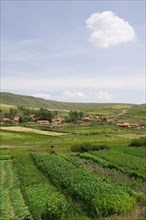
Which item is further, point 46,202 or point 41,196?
point 41,196

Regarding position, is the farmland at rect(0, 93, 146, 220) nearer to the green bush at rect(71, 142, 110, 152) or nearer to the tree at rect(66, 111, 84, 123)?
the green bush at rect(71, 142, 110, 152)

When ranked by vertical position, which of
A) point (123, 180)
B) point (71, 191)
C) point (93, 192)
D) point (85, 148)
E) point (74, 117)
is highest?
point (74, 117)

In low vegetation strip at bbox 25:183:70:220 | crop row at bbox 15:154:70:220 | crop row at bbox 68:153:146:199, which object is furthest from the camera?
crop row at bbox 68:153:146:199

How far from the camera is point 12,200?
79.5 feet

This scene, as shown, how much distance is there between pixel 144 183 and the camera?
2856cm

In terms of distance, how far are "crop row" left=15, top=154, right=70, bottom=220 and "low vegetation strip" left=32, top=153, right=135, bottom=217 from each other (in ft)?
3.13

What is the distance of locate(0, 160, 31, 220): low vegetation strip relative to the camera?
68.7 feet

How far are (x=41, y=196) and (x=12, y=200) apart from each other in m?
2.08

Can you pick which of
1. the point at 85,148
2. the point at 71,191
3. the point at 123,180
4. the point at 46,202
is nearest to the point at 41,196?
the point at 71,191

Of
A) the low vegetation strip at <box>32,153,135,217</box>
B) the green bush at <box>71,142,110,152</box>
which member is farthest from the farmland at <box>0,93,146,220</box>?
the green bush at <box>71,142,110,152</box>

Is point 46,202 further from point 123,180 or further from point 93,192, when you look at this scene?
point 123,180

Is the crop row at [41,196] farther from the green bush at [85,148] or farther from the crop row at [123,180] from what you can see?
the green bush at [85,148]

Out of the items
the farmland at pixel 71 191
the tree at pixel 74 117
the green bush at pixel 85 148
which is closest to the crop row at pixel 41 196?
the farmland at pixel 71 191

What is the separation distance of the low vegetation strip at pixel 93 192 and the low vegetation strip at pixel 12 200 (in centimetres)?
344
